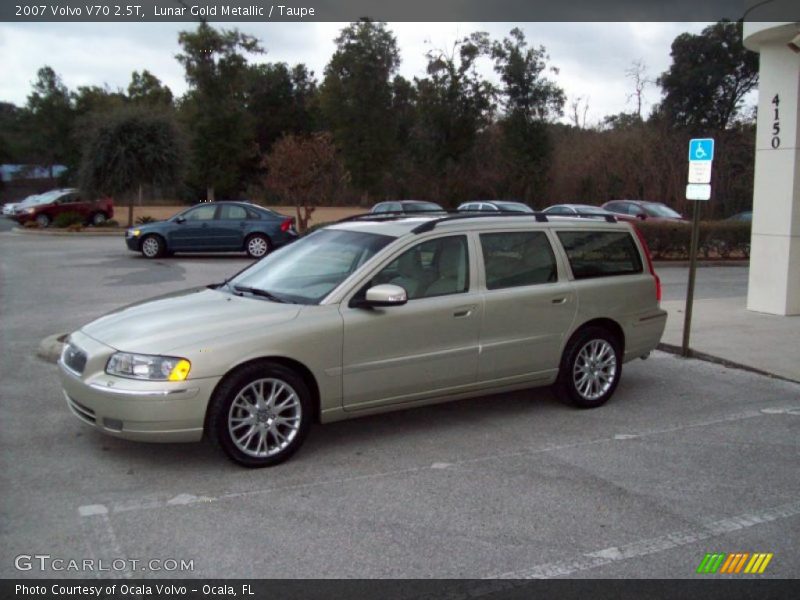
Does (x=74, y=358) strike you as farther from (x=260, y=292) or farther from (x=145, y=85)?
(x=145, y=85)

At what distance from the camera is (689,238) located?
70.7 feet

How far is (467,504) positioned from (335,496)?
821 millimetres

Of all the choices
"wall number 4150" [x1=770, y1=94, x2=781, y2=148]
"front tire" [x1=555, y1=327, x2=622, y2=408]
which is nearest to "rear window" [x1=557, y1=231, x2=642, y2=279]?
"front tire" [x1=555, y1=327, x2=622, y2=408]

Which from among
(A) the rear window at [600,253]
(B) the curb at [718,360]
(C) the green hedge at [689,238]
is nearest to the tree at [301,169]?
(C) the green hedge at [689,238]

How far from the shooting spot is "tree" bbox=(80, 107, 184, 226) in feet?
107

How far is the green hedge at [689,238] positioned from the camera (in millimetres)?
21672

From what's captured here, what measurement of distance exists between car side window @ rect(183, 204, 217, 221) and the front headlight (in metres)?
16.4

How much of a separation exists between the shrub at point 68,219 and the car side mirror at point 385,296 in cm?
3080

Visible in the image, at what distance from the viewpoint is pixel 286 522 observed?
14.9ft

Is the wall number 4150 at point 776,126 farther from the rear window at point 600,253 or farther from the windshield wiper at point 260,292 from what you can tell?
the windshield wiper at point 260,292

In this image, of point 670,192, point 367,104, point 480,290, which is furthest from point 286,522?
point 367,104

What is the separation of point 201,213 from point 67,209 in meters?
16.8

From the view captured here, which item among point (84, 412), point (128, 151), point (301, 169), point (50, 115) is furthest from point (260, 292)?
point (50, 115)

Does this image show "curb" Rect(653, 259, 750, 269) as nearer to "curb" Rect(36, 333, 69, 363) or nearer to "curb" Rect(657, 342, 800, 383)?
"curb" Rect(657, 342, 800, 383)
